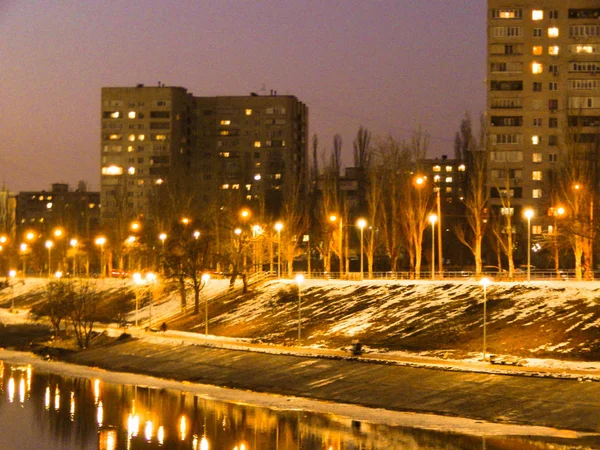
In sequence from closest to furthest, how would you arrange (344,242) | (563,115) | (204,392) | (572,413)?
(572,413) < (204,392) < (344,242) < (563,115)

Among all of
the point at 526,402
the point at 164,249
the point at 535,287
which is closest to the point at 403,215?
the point at 164,249

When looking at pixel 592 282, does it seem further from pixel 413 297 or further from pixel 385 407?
pixel 385 407

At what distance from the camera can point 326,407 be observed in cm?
4391

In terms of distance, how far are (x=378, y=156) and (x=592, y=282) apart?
4321cm

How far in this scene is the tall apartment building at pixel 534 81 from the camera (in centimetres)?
11081

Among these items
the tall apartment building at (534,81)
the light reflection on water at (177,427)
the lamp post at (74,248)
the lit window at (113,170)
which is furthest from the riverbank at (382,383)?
the lit window at (113,170)

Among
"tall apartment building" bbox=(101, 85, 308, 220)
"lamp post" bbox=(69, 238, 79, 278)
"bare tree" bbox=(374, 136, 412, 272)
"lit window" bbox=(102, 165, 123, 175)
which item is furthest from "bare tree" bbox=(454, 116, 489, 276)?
"lit window" bbox=(102, 165, 123, 175)

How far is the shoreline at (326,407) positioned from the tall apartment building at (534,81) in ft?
208

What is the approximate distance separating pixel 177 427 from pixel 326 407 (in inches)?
280

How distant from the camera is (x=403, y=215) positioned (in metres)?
87.1

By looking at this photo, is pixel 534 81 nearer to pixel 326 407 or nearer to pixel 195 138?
pixel 326 407

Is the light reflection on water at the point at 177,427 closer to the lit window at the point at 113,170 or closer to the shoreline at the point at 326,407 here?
the shoreline at the point at 326,407

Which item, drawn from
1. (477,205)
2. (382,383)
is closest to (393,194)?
(477,205)

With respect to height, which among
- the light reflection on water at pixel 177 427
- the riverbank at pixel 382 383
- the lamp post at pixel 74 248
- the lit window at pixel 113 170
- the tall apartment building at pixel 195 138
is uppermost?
the tall apartment building at pixel 195 138
